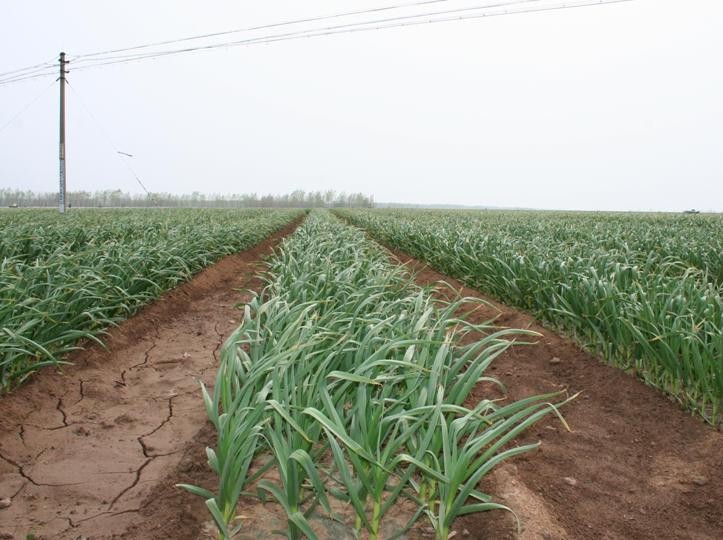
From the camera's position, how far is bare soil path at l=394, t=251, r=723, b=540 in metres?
1.91

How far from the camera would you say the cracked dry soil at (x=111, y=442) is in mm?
1967

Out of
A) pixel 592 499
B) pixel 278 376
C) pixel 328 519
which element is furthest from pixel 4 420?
pixel 592 499

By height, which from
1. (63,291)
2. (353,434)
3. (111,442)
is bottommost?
(111,442)

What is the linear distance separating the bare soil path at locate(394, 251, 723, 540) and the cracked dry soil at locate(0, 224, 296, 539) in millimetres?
1261

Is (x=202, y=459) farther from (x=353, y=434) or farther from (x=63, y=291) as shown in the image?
(x=63, y=291)

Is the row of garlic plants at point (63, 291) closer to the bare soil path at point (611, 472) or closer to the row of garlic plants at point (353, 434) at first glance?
the row of garlic plants at point (353, 434)

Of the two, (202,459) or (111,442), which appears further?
(111,442)

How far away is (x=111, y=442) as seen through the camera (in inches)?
105

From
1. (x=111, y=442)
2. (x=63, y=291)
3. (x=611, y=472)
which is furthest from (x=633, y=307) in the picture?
(x=63, y=291)

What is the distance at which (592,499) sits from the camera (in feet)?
6.93

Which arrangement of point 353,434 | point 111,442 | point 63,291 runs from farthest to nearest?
point 63,291 < point 111,442 < point 353,434

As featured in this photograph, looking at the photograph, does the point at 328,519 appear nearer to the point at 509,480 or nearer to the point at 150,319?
the point at 509,480

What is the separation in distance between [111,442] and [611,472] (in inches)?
97.9

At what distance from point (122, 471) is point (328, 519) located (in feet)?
3.72
